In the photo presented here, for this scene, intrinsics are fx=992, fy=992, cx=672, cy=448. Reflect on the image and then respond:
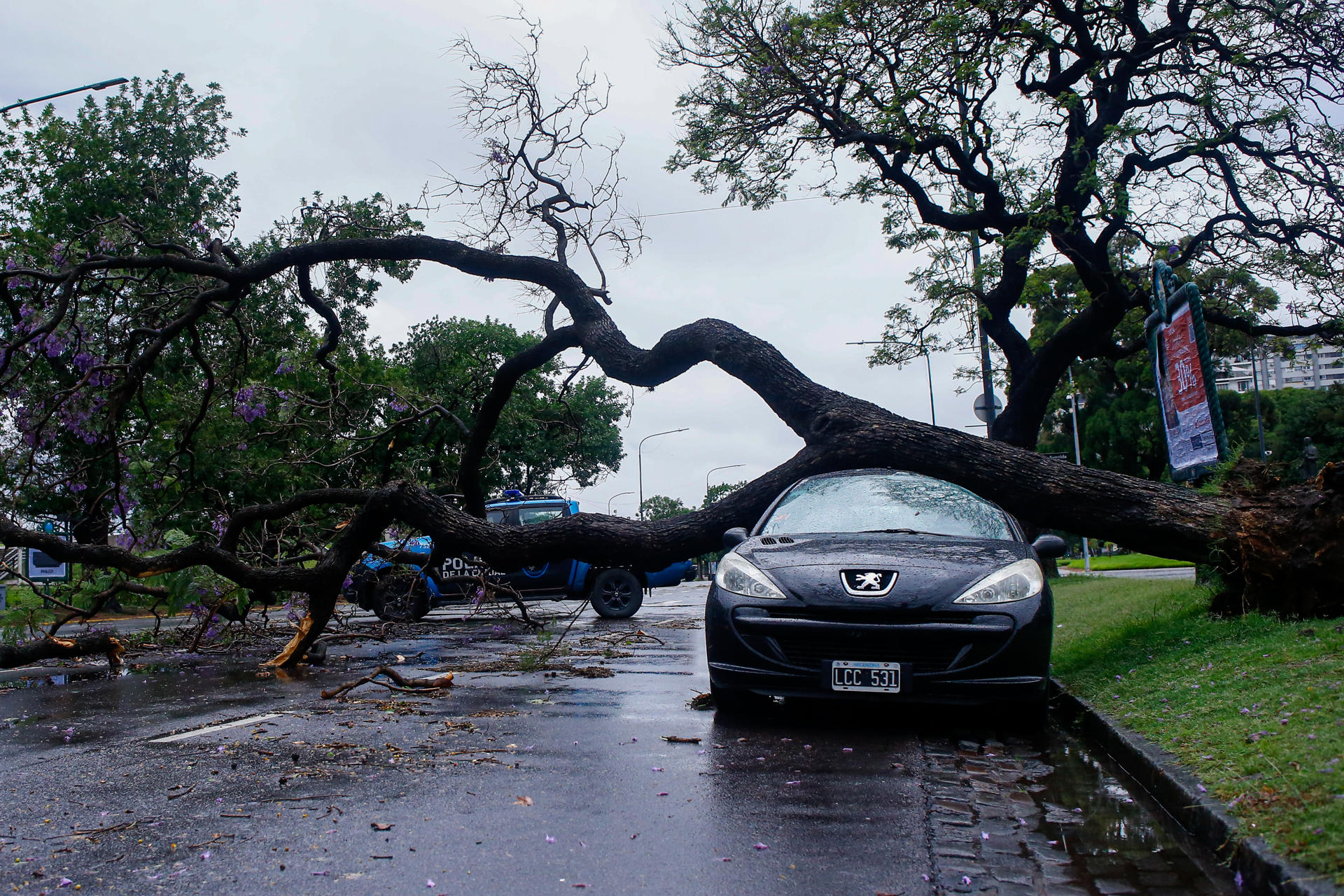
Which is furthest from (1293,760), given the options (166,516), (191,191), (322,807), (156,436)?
(191,191)

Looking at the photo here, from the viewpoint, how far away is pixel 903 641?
5289mm

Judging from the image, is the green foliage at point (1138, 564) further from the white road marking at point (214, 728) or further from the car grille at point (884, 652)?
the white road marking at point (214, 728)

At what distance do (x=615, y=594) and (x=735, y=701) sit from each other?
1036cm

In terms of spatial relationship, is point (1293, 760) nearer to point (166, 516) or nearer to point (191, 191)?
point (166, 516)

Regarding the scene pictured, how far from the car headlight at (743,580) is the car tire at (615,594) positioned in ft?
33.5

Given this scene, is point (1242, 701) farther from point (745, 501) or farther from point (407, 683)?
point (407, 683)

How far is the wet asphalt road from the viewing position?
3086 millimetres

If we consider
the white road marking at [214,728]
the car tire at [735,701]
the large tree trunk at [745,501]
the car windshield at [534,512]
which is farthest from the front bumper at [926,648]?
the car windshield at [534,512]

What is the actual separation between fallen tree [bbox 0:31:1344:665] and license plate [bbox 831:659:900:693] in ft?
10.0

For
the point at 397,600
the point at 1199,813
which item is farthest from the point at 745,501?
the point at 397,600

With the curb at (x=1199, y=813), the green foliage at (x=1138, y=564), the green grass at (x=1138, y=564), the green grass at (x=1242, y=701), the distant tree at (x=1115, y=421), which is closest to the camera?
the curb at (x=1199, y=813)

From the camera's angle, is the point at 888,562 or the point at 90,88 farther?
the point at 90,88

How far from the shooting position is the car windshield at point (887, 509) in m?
6.53

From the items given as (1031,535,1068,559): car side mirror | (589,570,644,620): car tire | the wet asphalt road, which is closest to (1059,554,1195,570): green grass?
(589,570,644,620): car tire
